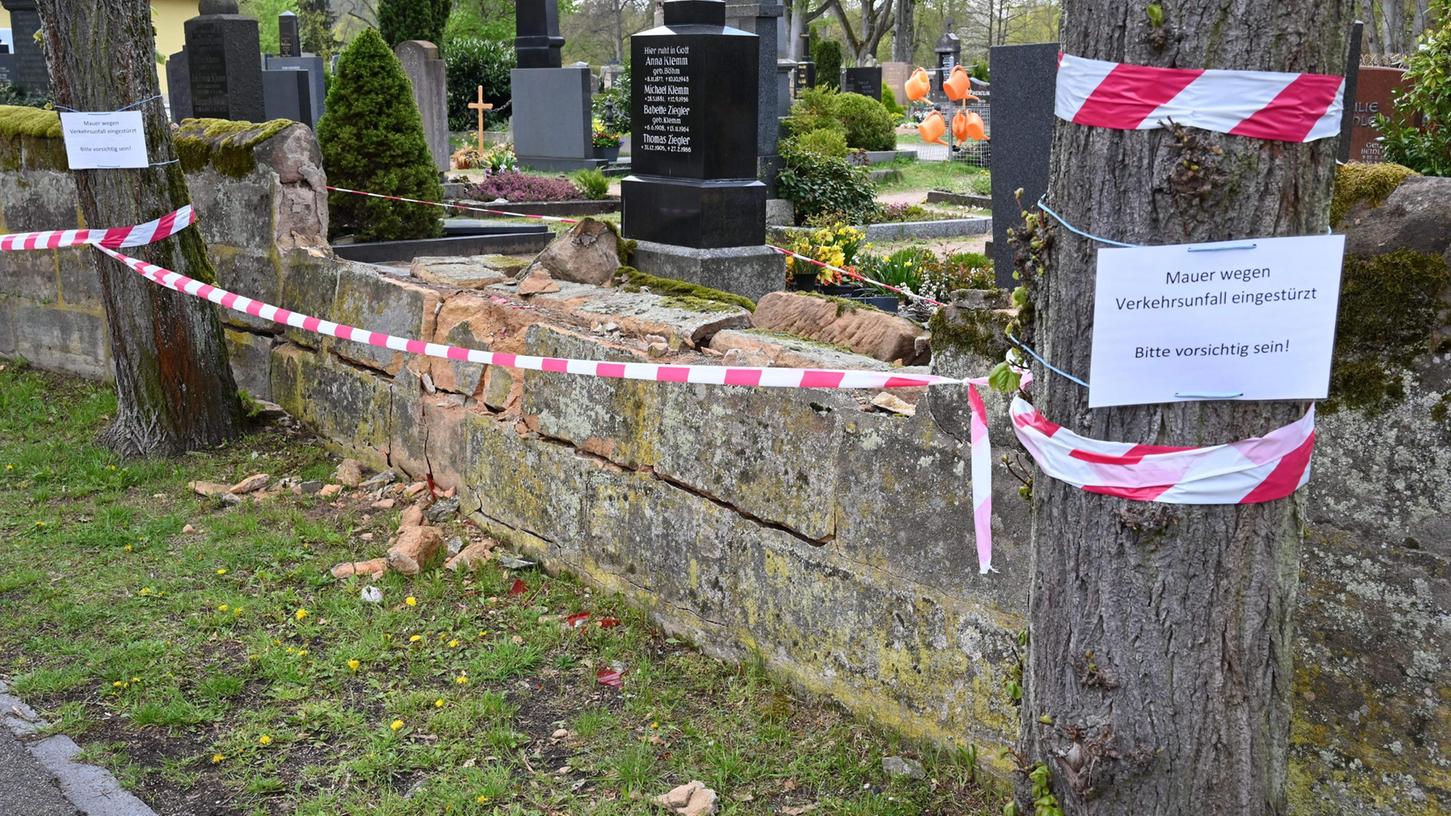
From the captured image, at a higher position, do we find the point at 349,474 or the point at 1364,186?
the point at 1364,186

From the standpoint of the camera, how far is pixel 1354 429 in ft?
9.07

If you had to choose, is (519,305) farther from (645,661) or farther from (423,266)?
(645,661)

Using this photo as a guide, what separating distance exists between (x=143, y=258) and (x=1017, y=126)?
4.69 m

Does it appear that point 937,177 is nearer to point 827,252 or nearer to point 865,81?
point 865,81

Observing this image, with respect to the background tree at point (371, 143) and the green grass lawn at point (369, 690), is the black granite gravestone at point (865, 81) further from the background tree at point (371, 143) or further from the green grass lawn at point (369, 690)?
the green grass lawn at point (369, 690)

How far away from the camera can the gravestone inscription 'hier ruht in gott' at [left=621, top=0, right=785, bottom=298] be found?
834 centimetres

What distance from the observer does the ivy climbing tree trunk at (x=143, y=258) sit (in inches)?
250

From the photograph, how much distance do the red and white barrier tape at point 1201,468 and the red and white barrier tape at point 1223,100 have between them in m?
0.48

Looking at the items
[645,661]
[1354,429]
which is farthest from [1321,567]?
[645,661]

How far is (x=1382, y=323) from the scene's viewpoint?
273cm

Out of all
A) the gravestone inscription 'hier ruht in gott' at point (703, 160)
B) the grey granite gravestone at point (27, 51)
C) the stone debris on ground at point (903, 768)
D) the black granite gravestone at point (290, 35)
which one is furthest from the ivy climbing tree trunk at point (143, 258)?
the grey granite gravestone at point (27, 51)

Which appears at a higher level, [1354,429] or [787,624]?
[1354,429]

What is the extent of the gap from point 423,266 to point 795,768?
11.9 feet

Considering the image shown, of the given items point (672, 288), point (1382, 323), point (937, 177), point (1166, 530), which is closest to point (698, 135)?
point (672, 288)
